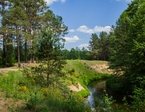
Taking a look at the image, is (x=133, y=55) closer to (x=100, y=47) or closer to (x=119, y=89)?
(x=119, y=89)

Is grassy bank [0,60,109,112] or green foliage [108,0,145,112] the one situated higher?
green foliage [108,0,145,112]

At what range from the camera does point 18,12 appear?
61.1 metres

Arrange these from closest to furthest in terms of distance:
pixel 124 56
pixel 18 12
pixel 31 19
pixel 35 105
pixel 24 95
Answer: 1. pixel 35 105
2. pixel 24 95
3. pixel 124 56
4. pixel 18 12
5. pixel 31 19

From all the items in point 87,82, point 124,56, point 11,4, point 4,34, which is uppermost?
point 11,4

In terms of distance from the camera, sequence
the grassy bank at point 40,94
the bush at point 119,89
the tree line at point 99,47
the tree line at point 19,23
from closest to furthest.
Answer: the grassy bank at point 40,94
the bush at point 119,89
the tree line at point 19,23
the tree line at point 99,47

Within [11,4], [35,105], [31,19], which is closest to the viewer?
[35,105]

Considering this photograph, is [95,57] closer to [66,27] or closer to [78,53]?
[66,27]

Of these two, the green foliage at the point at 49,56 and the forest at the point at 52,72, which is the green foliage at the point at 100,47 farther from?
the green foliage at the point at 49,56

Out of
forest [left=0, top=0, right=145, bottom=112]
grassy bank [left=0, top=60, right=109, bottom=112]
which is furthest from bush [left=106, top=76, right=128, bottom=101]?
grassy bank [left=0, top=60, right=109, bottom=112]

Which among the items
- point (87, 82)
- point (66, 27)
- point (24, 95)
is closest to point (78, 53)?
point (66, 27)

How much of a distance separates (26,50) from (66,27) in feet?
82.5

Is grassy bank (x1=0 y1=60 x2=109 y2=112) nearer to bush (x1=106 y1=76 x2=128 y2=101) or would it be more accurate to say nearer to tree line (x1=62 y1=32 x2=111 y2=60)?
bush (x1=106 y1=76 x2=128 y2=101)

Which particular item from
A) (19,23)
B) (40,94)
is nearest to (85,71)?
(19,23)

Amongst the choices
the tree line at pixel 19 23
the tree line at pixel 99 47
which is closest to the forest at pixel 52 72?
the tree line at pixel 19 23
